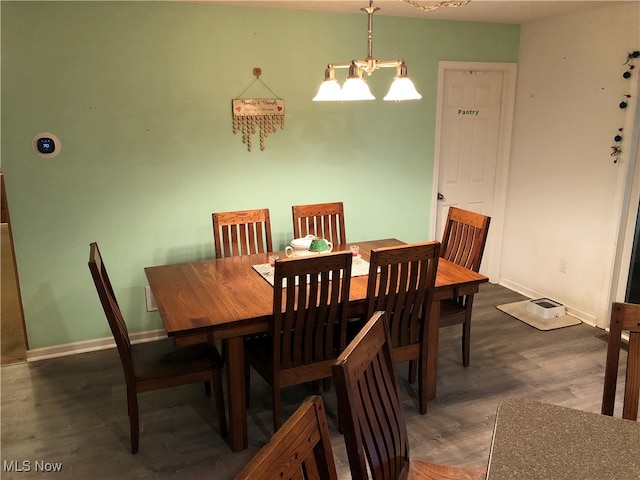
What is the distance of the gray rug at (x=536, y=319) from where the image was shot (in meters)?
3.81

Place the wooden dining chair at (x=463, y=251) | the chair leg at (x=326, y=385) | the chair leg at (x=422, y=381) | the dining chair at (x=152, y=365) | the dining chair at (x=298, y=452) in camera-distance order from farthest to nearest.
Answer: the wooden dining chair at (x=463, y=251) < the chair leg at (x=326, y=385) < the chair leg at (x=422, y=381) < the dining chair at (x=152, y=365) < the dining chair at (x=298, y=452)

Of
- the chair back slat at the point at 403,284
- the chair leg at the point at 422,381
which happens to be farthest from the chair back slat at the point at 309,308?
the chair leg at the point at 422,381

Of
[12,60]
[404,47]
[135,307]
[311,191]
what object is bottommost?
[135,307]

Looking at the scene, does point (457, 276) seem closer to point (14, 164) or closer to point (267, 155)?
point (267, 155)

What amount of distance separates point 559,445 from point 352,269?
1.72 m

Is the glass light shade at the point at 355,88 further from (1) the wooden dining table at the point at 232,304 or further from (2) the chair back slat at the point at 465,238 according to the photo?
(2) the chair back slat at the point at 465,238

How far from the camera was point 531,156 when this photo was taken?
4273 millimetres

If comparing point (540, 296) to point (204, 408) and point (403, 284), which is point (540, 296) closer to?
point (403, 284)

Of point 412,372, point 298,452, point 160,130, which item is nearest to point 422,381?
point 412,372

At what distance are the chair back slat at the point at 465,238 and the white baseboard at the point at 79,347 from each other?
221 centimetres

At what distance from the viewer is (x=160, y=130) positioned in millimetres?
3395

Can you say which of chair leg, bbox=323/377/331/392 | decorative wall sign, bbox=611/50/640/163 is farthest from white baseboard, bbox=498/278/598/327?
chair leg, bbox=323/377/331/392

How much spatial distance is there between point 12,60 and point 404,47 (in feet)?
8.93

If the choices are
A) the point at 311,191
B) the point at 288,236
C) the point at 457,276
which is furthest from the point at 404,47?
the point at 457,276
